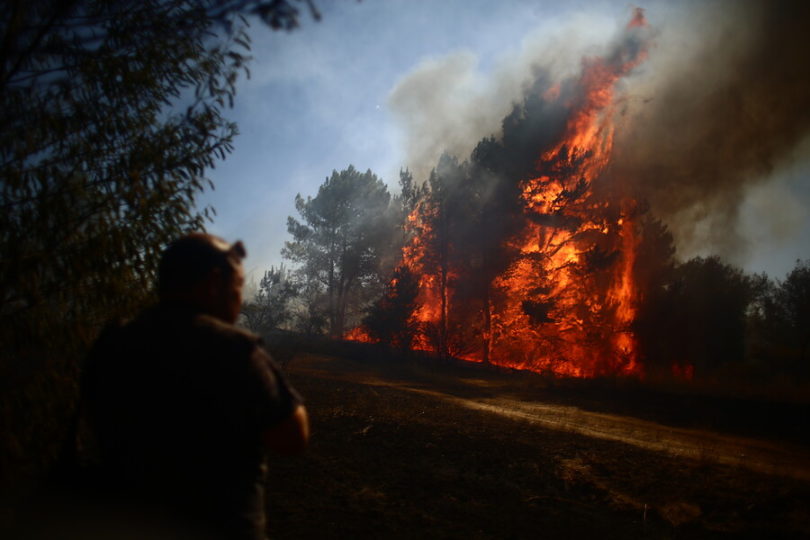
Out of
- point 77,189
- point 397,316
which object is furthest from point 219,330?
point 397,316

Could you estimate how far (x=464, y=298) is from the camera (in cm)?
3089

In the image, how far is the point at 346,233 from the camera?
147 feet

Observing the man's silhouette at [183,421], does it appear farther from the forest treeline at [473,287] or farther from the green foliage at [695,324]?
the green foliage at [695,324]

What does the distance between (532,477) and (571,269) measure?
22.9 meters

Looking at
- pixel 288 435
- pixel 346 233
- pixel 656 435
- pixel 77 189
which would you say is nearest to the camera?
pixel 288 435

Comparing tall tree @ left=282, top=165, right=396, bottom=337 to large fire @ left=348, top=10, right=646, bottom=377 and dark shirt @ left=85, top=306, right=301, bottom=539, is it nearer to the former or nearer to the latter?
large fire @ left=348, top=10, right=646, bottom=377

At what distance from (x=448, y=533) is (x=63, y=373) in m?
4.34

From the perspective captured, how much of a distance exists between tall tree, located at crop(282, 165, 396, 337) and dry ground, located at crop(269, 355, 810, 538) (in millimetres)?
32027

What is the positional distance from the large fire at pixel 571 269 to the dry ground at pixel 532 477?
14531 mm

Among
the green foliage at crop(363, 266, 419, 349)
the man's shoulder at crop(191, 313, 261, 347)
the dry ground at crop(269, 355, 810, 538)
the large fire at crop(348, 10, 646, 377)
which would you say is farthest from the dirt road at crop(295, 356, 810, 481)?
the large fire at crop(348, 10, 646, 377)

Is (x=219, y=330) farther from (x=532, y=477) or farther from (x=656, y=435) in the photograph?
(x=656, y=435)

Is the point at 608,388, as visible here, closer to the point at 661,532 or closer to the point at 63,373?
the point at 661,532

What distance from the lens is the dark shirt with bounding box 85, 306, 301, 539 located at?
61.8 inches

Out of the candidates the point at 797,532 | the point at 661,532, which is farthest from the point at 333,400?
the point at 797,532
